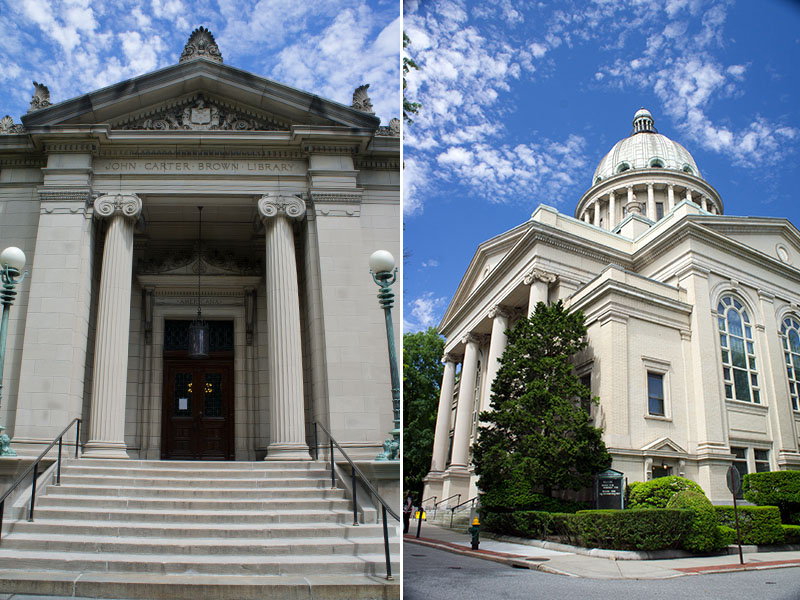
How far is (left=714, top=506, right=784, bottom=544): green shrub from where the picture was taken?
18.4 metres

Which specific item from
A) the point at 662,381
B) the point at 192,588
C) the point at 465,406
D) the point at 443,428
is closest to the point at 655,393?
the point at 662,381

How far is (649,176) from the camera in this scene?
53375 mm

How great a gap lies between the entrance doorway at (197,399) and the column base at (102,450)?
353 cm

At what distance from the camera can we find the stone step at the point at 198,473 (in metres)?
12.0

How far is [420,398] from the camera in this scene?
163ft

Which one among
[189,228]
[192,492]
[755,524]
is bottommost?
[755,524]

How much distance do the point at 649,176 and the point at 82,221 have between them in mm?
47532

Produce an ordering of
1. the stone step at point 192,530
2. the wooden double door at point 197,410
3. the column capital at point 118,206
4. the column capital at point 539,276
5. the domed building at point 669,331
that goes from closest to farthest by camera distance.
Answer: the stone step at point 192,530 → the column capital at point 118,206 → the wooden double door at point 197,410 → the domed building at point 669,331 → the column capital at point 539,276

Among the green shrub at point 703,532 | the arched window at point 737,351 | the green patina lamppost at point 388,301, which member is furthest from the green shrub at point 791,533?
the green patina lamppost at point 388,301

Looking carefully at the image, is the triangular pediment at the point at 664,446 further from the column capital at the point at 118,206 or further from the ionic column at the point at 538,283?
the column capital at the point at 118,206

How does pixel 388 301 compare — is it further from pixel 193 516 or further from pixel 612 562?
pixel 612 562

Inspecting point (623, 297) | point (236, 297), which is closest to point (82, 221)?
point (236, 297)

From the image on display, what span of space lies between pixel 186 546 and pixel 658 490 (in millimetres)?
15956

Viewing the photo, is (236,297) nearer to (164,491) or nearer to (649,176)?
(164,491)
